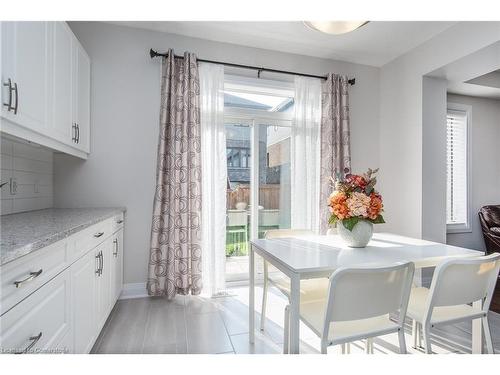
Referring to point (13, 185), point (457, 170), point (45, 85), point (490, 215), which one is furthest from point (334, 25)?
point (490, 215)

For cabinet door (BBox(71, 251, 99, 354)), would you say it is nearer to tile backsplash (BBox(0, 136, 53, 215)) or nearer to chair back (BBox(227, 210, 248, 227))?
tile backsplash (BBox(0, 136, 53, 215))

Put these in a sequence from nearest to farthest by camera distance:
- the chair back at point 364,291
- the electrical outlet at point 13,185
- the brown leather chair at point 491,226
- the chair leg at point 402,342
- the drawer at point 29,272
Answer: the drawer at point 29,272 → the chair back at point 364,291 → the chair leg at point 402,342 → the electrical outlet at point 13,185 → the brown leather chair at point 491,226

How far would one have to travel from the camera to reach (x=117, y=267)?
243 cm

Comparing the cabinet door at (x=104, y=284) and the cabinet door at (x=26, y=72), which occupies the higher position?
the cabinet door at (x=26, y=72)

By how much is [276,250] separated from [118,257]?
1.64 metres

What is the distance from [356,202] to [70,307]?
1733 millimetres

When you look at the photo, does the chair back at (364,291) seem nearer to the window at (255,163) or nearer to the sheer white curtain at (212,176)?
the sheer white curtain at (212,176)

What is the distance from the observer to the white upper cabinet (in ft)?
4.50

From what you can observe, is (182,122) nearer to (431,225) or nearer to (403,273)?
(403,273)

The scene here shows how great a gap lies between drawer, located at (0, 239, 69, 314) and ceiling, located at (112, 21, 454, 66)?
2.47 m

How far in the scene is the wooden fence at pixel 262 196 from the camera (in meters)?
3.22

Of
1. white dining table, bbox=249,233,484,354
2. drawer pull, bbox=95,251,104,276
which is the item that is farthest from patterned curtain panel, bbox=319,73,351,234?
drawer pull, bbox=95,251,104,276

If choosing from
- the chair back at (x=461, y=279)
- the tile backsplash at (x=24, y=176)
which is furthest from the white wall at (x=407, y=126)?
the tile backsplash at (x=24, y=176)

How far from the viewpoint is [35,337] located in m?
1.00
